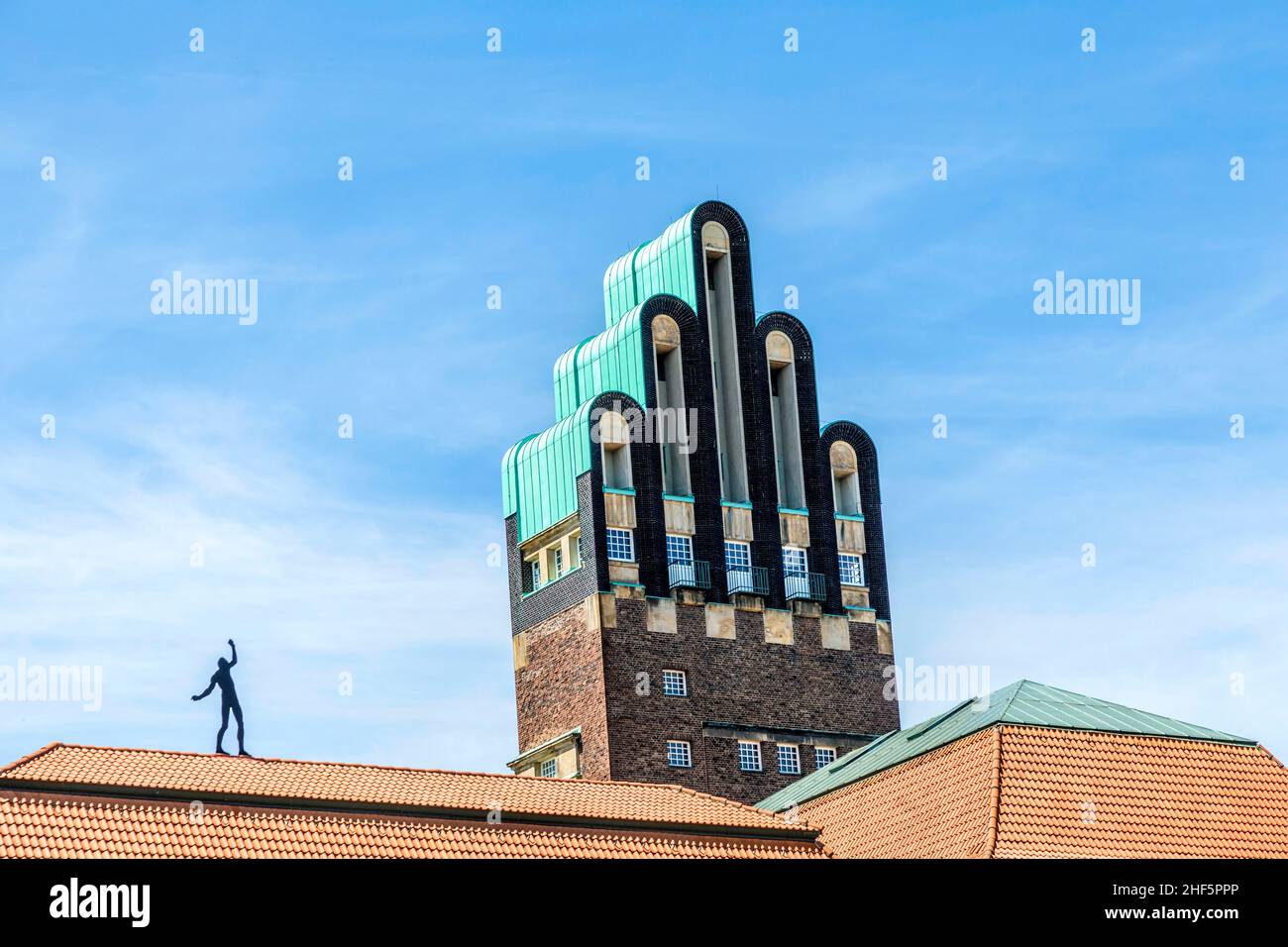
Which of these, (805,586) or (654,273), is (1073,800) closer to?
(805,586)

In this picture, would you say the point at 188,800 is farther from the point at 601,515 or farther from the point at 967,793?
the point at 601,515

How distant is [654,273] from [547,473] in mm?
8417

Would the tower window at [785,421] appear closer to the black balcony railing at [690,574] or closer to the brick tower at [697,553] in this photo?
the brick tower at [697,553]

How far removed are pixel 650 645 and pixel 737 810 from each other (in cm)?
1843

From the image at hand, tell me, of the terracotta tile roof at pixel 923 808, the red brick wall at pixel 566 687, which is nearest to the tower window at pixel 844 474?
the red brick wall at pixel 566 687

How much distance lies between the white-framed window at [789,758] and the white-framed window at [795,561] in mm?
6084

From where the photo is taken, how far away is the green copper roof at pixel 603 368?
69.2 m

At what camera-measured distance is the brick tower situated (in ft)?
215

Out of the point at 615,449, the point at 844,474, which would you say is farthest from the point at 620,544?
the point at 844,474

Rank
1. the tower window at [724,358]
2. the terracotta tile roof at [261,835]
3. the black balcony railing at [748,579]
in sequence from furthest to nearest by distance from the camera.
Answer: the tower window at [724,358] → the black balcony railing at [748,579] → the terracotta tile roof at [261,835]

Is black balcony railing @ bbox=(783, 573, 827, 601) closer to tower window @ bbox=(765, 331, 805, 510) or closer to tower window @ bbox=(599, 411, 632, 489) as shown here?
tower window @ bbox=(765, 331, 805, 510)

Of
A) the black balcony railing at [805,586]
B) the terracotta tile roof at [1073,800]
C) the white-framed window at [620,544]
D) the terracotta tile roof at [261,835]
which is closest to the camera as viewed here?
the terracotta tile roof at [261,835]
